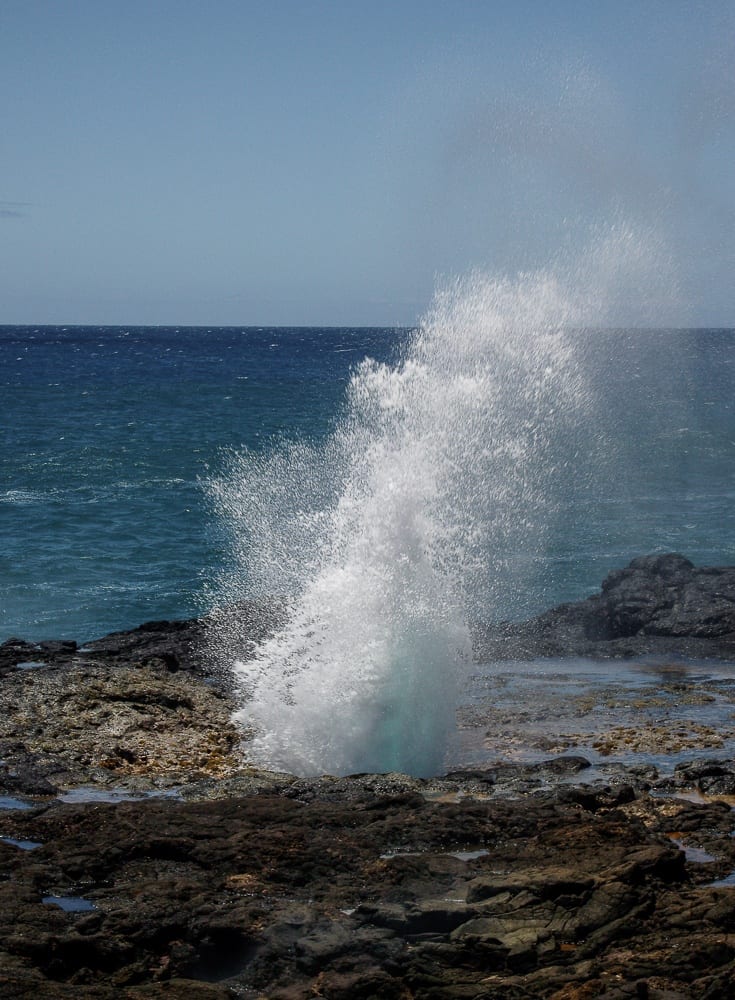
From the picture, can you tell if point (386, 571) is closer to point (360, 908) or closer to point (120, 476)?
point (360, 908)

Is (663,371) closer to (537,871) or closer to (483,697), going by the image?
(483,697)

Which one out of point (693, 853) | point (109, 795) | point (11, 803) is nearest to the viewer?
point (693, 853)

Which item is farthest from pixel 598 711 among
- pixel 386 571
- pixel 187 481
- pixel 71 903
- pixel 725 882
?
pixel 187 481

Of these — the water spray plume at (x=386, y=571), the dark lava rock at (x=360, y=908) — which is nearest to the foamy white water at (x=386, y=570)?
the water spray plume at (x=386, y=571)

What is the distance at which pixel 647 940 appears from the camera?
6.74 metres

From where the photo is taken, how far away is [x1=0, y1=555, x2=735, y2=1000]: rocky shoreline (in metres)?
6.54

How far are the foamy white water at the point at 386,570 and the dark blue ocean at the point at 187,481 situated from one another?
1.92 metres

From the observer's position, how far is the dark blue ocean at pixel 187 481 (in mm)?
24188

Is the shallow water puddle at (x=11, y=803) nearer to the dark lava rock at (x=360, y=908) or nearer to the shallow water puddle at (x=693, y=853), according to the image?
the dark lava rock at (x=360, y=908)

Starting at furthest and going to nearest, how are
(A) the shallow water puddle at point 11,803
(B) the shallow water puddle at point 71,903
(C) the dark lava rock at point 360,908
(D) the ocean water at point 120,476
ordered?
(D) the ocean water at point 120,476, (A) the shallow water puddle at point 11,803, (B) the shallow water puddle at point 71,903, (C) the dark lava rock at point 360,908

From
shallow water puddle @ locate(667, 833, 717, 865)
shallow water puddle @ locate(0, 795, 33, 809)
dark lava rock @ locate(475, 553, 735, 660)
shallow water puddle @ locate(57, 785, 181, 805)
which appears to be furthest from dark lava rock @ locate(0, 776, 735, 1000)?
dark lava rock @ locate(475, 553, 735, 660)

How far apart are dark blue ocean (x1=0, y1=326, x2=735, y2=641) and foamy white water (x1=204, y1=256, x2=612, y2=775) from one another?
6.29 ft

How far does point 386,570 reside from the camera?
15.2 meters

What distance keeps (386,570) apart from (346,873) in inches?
291
